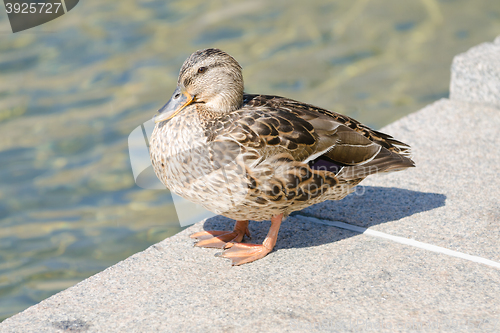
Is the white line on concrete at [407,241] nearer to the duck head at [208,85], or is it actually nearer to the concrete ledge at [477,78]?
A: the duck head at [208,85]

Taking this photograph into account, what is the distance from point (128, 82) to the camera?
286 inches

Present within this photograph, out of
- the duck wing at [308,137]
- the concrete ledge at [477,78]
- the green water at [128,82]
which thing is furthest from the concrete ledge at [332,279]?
the green water at [128,82]

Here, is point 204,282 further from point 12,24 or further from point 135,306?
point 12,24

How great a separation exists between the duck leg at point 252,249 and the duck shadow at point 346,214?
0.15m

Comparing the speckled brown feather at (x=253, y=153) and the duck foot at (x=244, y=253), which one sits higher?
the speckled brown feather at (x=253, y=153)

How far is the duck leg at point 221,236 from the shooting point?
3615 millimetres

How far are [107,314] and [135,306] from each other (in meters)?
0.15

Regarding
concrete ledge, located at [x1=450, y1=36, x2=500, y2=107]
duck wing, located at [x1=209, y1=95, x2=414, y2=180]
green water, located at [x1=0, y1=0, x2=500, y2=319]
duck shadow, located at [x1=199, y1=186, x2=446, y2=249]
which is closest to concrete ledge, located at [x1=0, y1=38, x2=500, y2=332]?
duck shadow, located at [x1=199, y1=186, x2=446, y2=249]

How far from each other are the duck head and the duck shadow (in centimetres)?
89

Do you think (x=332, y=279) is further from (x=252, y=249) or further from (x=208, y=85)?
(x=208, y=85)

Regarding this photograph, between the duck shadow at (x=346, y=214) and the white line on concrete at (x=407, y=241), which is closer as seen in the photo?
the white line on concrete at (x=407, y=241)

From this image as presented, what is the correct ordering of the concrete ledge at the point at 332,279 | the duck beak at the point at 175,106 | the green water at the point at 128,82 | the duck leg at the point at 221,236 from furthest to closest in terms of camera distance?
the green water at the point at 128,82
the duck leg at the point at 221,236
the duck beak at the point at 175,106
the concrete ledge at the point at 332,279

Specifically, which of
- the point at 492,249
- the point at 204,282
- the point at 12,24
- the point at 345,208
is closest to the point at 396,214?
the point at 345,208

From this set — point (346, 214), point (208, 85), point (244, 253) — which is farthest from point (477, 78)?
point (244, 253)
